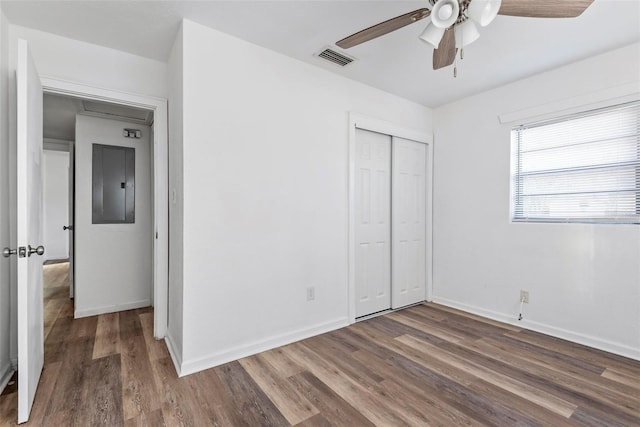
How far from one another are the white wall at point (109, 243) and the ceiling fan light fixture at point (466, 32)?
3470mm

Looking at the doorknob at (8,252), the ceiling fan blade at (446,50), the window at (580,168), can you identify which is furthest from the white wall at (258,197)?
the window at (580,168)

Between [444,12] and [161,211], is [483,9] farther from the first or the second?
[161,211]

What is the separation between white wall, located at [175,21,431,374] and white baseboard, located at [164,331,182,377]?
7 centimetres

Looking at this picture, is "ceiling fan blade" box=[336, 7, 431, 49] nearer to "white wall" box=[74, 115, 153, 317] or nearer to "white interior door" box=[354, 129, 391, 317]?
"white interior door" box=[354, 129, 391, 317]

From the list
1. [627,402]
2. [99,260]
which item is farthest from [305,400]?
[99,260]

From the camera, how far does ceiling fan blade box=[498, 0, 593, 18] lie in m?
1.42

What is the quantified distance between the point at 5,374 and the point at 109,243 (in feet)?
5.35

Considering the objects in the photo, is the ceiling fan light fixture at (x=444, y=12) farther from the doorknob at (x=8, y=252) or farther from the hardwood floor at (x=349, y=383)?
the doorknob at (x=8, y=252)

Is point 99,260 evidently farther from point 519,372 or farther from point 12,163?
point 519,372

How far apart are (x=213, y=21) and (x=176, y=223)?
1507 mm

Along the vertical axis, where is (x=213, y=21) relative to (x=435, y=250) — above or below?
above

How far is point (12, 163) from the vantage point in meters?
2.17

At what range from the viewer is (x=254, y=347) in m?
2.46

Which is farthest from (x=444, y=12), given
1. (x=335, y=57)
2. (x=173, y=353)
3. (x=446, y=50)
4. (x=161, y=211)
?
(x=173, y=353)
